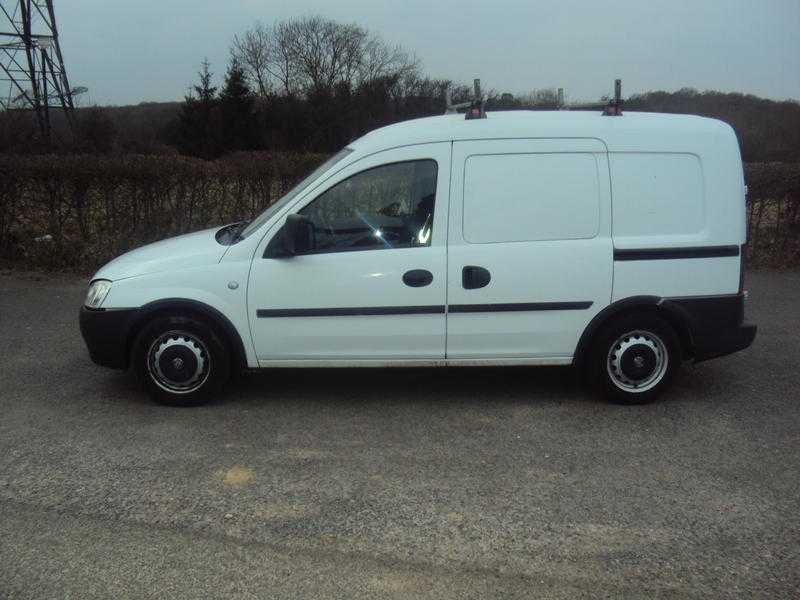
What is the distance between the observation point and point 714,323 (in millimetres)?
5141

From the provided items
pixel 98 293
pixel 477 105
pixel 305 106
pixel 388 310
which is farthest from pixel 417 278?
pixel 305 106

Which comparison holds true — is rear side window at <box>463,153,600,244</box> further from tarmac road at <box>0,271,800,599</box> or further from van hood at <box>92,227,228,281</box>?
van hood at <box>92,227,228,281</box>

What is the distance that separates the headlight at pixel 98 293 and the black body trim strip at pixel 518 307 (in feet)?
7.57

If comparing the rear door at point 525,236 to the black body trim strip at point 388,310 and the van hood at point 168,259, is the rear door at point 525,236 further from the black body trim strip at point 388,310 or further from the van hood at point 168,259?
the van hood at point 168,259

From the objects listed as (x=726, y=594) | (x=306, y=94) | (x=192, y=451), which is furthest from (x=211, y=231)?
(x=306, y=94)

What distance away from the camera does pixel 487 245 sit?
4.95 m

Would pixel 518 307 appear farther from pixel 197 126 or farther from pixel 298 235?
pixel 197 126

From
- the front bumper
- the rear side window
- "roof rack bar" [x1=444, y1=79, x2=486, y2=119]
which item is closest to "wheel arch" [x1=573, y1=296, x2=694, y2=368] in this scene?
the rear side window

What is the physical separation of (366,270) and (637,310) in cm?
186

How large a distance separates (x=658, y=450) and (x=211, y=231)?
3617 millimetres

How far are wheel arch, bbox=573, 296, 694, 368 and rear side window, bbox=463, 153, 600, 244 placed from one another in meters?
0.53

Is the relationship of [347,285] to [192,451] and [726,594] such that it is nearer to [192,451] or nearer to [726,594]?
[192,451]

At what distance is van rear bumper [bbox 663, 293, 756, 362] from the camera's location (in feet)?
16.7

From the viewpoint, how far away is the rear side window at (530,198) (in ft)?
16.3
